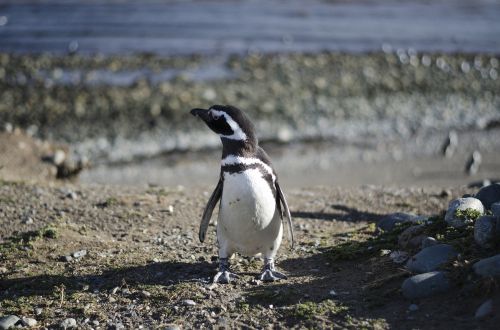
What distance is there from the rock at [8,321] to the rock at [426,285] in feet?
7.39

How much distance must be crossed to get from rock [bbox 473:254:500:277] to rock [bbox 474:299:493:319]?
8.1 inches

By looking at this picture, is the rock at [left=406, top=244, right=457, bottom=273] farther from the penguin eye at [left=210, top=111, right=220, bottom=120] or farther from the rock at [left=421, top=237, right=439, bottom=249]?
the penguin eye at [left=210, top=111, right=220, bottom=120]

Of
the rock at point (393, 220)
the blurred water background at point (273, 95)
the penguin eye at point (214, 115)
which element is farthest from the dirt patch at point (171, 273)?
the blurred water background at point (273, 95)

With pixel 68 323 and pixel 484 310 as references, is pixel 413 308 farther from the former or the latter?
pixel 68 323

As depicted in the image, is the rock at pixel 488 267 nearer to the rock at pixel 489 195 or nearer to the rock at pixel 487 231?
the rock at pixel 487 231

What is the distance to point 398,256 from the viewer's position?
15.7 ft

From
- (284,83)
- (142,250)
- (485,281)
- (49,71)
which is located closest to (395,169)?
(284,83)

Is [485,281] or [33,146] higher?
[485,281]

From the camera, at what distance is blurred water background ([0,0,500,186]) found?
10.4 meters

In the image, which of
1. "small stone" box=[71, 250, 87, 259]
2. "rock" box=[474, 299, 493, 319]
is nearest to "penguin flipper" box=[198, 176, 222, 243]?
"small stone" box=[71, 250, 87, 259]

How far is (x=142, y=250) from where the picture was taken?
532cm

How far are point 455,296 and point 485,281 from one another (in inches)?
7.7

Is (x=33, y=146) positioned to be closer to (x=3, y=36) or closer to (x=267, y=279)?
(x=267, y=279)

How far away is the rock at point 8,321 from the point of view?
4145mm
